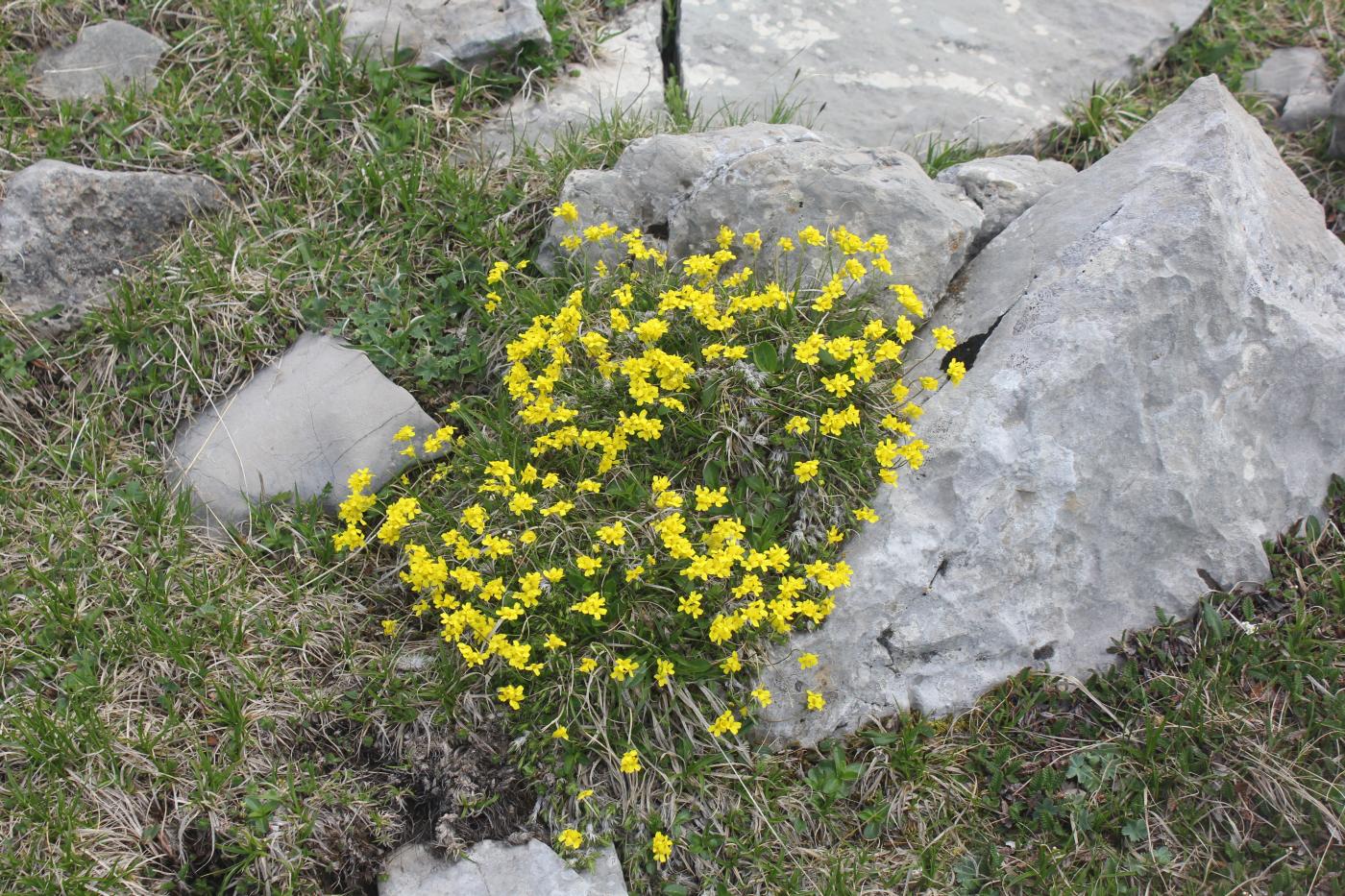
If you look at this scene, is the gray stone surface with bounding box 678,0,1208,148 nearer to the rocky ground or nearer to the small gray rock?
the rocky ground

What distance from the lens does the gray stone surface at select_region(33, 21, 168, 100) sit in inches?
202

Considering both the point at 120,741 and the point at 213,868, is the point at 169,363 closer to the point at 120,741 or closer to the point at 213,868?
the point at 120,741

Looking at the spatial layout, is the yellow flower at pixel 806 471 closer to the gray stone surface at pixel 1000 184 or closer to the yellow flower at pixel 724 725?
the yellow flower at pixel 724 725

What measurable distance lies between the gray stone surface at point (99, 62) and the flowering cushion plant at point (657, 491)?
240 cm

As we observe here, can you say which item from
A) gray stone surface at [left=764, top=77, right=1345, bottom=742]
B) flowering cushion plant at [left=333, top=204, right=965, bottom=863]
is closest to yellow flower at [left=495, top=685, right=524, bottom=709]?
flowering cushion plant at [left=333, top=204, right=965, bottom=863]

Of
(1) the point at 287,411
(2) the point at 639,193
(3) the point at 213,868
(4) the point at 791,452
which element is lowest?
(3) the point at 213,868

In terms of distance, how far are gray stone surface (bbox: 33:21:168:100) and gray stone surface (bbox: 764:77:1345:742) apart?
13.6 ft

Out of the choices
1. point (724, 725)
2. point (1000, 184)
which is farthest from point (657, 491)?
point (1000, 184)

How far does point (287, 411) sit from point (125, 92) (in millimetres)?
1996

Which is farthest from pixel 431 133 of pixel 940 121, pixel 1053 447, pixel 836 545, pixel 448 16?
pixel 1053 447

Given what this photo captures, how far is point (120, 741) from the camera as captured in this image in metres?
3.41

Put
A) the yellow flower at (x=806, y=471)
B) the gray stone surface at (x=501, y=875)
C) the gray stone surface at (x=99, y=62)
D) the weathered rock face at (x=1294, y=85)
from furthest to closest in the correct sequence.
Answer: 1. the weathered rock face at (x=1294, y=85)
2. the gray stone surface at (x=99, y=62)
3. the yellow flower at (x=806, y=471)
4. the gray stone surface at (x=501, y=875)

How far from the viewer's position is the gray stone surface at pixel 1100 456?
3707mm

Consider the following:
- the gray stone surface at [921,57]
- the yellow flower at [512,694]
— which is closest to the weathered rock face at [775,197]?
the gray stone surface at [921,57]
